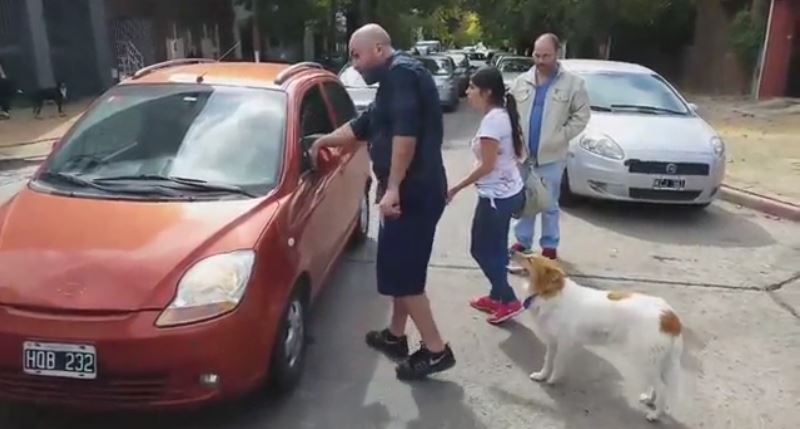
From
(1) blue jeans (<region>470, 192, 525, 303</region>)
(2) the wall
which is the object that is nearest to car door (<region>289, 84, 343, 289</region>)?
(1) blue jeans (<region>470, 192, 525, 303</region>)

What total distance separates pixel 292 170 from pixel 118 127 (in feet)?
3.57

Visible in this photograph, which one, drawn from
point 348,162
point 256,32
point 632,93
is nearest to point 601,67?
point 632,93

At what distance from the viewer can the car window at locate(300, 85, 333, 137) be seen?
429 centimetres

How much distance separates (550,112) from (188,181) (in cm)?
274

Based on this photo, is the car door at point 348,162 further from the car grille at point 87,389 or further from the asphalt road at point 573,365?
the car grille at point 87,389

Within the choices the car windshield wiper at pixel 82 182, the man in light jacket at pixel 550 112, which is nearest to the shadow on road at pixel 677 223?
the man in light jacket at pixel 550 112

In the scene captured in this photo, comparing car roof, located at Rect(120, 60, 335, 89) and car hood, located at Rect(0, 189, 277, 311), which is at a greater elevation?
car roof, located at Rect(120, 60, 335, 89)

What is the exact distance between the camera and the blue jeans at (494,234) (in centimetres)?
435

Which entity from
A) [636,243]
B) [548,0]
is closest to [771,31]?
[548,0]

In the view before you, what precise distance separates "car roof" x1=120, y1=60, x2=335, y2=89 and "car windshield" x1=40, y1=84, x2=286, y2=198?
0.27 ft

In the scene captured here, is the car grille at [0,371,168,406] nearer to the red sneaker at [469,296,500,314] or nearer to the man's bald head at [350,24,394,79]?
the man's bald head at [350,24,394,79]

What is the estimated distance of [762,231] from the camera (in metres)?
6.91

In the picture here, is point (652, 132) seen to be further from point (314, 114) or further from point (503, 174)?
point (314, 114)

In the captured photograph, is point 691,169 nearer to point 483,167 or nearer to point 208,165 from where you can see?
point 483,167
